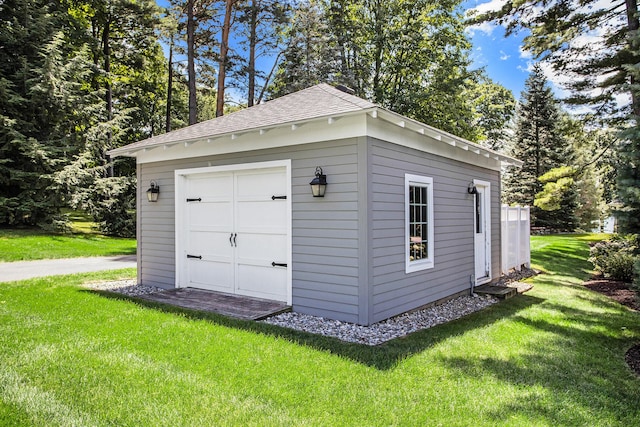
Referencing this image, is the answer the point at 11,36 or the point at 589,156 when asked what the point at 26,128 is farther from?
the point at 589,156

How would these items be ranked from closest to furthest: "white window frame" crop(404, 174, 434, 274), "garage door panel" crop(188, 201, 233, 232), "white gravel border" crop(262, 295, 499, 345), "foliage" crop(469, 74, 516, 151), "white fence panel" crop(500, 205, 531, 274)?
"white gravel border" crop(262, 295, 499, 345) < "white window frame" crop(404, 174, 434, 274) < "garage door panel" crop(188, 201, 233, 232) < "white fence panel" crop(500, 205, 531, 274) < "foliage" crop(469, 74, 516, 151)

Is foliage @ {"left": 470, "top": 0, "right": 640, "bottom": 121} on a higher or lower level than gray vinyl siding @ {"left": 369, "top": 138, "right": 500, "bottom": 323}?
higher

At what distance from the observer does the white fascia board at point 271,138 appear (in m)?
5.04

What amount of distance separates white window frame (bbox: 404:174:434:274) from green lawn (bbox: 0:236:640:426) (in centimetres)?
96

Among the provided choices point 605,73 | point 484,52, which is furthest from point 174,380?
point 484,52

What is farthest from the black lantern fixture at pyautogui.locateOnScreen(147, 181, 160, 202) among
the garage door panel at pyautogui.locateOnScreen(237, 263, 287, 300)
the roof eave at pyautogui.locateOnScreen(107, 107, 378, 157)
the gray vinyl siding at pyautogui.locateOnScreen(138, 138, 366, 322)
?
the garage door panel at pyautogui.locateOnScreen(237, 263, 287, 300)

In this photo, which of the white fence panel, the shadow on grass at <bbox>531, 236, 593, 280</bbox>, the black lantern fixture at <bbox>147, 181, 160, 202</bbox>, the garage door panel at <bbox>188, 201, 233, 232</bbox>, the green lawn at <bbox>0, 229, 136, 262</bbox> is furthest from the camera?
the green lawn at <bbox>0, 229, 136, 262</bbox>

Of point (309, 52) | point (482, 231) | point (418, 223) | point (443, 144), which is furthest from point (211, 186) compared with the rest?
point (309, 52)

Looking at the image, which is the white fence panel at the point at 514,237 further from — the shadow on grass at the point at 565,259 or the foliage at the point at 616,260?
the foliage at the point at 616,260

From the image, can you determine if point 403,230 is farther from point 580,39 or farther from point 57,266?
point 57,266

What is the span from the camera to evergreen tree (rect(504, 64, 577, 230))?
24078mm

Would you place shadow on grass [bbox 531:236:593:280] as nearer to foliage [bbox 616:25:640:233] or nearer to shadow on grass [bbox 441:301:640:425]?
shadow on grass [bbox 441:301:640:425]

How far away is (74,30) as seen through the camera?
1739 cm

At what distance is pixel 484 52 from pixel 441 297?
A: 699 inches
